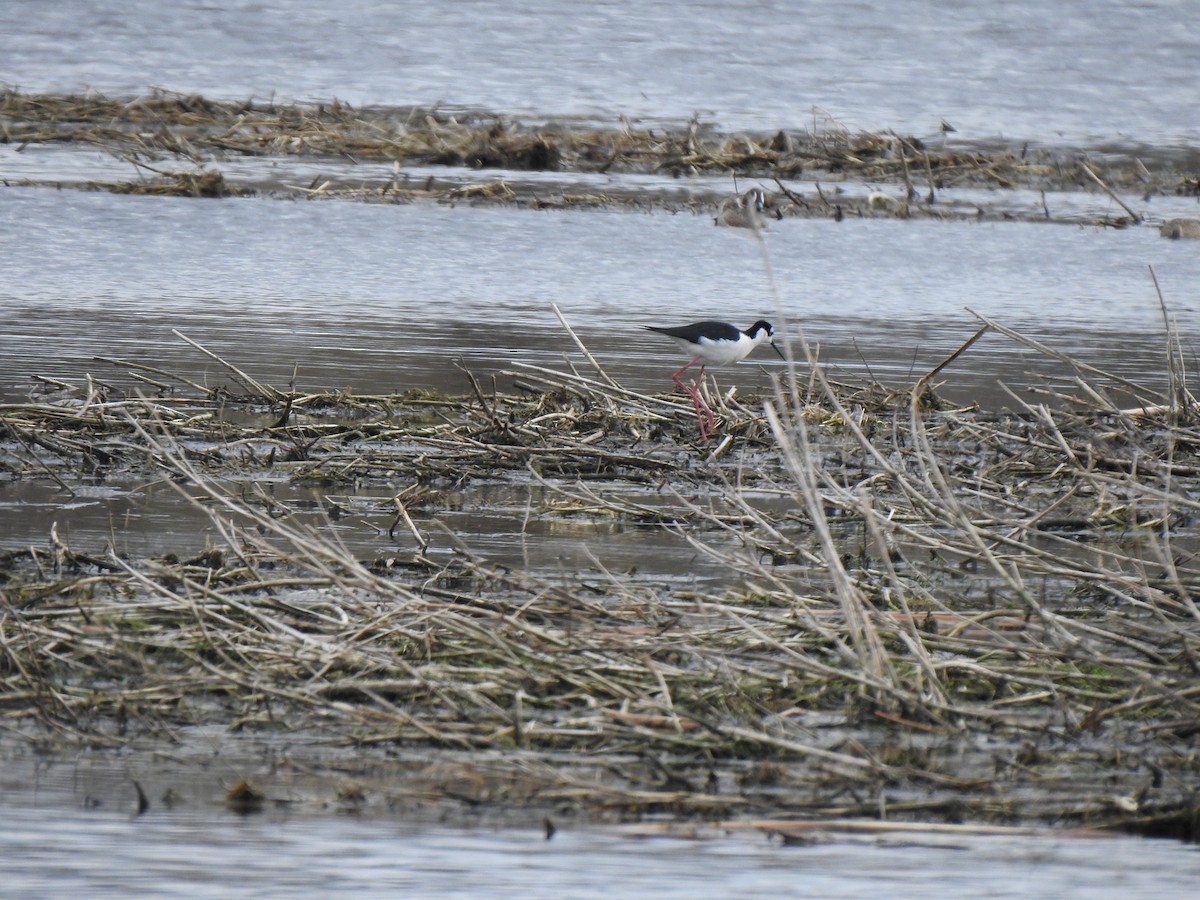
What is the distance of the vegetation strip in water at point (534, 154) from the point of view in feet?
65.2

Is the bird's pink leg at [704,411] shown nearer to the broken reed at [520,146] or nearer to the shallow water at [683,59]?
the broken reed at [520,146]

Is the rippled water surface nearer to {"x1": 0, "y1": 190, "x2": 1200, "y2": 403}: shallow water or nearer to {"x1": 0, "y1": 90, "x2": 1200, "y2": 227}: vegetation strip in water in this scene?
{"x1": 0, "y1": 190, "x2": 1200, "y2": 403}: shallow water

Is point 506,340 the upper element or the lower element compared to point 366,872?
lower

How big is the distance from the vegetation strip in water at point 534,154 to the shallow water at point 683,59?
1904 mm

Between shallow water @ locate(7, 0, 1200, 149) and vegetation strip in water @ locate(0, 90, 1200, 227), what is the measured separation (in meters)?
1.90

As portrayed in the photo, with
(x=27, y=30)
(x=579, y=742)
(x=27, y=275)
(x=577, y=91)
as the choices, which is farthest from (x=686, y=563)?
(x=27, y=30)

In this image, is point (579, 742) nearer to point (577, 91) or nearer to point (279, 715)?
point (279, 715)

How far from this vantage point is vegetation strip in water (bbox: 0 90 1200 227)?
19859mm

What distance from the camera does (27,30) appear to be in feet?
105

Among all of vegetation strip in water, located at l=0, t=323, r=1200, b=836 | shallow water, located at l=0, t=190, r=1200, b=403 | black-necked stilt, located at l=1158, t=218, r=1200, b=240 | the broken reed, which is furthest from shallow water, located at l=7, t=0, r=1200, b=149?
vegetation strip in water, located at l=0, t=323, r=1200, b=836

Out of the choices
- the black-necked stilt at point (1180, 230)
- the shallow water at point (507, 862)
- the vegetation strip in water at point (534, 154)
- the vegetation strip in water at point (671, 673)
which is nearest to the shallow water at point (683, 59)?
the vegetation strip in water at point (534, 154)

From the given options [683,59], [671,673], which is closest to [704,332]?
[671,673]

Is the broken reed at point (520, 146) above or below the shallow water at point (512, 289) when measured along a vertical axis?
below

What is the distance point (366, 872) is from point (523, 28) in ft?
102
